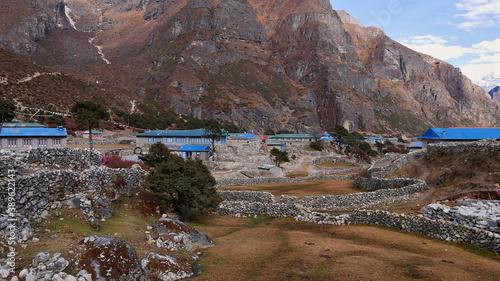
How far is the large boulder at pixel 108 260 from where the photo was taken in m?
9.47

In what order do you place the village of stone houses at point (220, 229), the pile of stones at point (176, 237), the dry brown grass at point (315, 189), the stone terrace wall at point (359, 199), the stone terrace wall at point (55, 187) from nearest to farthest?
the village of stone houses at point (220, 229) < the stone terrace wall at point (55, 187) < the pile of stones at point (176, 237) < the stone terrace wall at point (359, 199) < the dry brown grass at point (315, 189)

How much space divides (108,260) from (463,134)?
50.8m

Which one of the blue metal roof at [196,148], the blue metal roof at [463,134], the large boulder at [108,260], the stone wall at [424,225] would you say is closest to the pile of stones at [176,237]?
the large boulder at [108,260]

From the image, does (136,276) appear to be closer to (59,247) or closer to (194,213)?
(59,247)

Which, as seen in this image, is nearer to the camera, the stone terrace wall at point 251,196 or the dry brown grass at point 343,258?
the dry brown grass at point 343,258

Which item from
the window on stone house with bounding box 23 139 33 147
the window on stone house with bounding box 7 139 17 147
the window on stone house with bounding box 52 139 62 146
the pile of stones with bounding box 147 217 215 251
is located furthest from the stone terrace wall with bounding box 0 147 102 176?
the window on stone house with bounding box 7 139 17 147

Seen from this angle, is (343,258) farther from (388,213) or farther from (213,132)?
(213,132)

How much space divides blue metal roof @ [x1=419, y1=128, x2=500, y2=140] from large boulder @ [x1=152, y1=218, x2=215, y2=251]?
43106 millimetres

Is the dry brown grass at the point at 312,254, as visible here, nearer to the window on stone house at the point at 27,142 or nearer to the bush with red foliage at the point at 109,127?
the window on stone house at the point at 27,142

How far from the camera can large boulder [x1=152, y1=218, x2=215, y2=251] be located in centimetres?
1326

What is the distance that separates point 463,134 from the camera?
43.1 metres

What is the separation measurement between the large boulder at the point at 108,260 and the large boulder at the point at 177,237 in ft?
8.86

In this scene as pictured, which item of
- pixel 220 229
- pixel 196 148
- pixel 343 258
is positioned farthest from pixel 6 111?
pixel 343 258

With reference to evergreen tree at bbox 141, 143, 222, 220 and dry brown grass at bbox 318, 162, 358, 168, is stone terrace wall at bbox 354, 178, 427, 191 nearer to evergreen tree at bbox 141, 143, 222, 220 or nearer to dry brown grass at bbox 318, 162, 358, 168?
evergreen tree at bbox 141, 143, 222, 220
